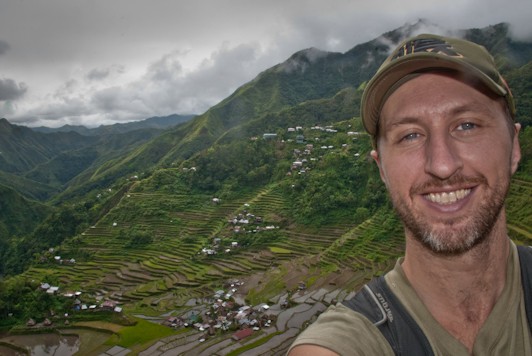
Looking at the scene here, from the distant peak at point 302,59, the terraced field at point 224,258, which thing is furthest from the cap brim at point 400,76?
the distant peak at point 302,59

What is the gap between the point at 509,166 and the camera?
1391 mm

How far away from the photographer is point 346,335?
4.05 ft

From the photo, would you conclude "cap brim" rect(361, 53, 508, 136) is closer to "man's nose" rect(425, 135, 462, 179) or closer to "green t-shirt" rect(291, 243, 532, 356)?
"man's nose" rect(425, 135, 462, 179)

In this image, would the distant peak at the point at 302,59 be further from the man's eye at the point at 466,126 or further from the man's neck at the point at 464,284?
the man's neck at the point at 464,284

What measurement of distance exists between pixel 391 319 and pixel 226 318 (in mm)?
27430

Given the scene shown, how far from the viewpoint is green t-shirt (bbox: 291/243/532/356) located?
1216mm

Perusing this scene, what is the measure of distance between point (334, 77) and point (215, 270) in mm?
125457

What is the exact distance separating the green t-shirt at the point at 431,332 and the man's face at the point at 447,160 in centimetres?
26

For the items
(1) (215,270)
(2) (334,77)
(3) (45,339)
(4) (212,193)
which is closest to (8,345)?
(3) (45,339)

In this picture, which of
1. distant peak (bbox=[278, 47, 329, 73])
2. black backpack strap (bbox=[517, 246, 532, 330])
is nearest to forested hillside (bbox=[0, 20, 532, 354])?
black backpack strap (bbox=[517, 246, 532, 330])

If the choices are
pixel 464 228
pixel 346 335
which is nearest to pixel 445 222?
pixel 464 228

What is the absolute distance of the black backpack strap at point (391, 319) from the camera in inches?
48.8

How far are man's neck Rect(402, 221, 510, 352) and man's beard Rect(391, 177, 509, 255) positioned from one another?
0.05 meters

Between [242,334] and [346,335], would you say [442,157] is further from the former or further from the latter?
[242,334]
